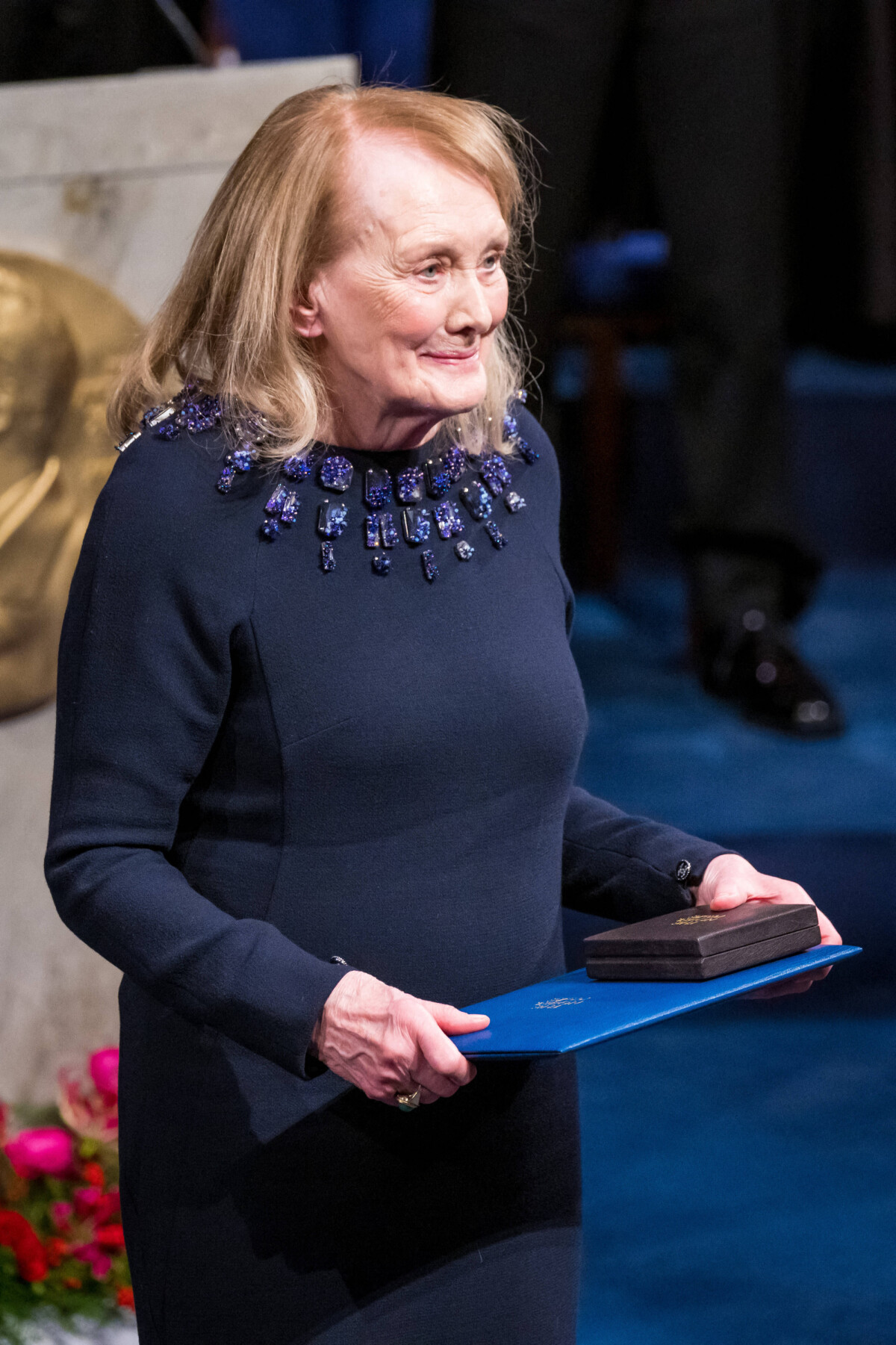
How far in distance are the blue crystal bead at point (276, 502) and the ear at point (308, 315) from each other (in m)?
0.10

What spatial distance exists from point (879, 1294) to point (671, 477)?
9.20 feet

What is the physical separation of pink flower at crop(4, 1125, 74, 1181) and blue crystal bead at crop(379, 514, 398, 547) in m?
1.01

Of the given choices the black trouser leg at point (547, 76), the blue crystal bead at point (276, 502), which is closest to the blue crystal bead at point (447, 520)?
the blue crystal bead at point (276, 502)

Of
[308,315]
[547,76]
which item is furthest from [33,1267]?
[547,76]

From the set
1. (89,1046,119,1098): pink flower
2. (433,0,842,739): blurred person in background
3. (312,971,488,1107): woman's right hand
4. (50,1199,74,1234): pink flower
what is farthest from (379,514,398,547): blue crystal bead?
(433,0,842,739): blurred person in background

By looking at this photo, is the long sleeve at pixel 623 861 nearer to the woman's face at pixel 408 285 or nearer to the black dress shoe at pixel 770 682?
the woman's face at pixel 408 285

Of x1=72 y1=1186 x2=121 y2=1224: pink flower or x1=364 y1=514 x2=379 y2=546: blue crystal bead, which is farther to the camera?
x1=72 y1=1186 x2=121 y2=1224: pink flower

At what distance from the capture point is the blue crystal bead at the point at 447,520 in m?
1.01

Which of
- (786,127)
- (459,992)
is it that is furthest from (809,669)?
(459,992)

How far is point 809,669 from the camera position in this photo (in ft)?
8.23

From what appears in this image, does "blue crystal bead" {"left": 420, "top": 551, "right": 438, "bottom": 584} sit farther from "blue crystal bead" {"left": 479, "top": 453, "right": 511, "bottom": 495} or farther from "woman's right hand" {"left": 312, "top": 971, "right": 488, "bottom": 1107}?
"woman's right hand" {"left": 312, "top": 971, "right": 488, "bottom": 1107}

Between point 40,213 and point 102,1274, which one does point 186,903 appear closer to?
point 102,1274

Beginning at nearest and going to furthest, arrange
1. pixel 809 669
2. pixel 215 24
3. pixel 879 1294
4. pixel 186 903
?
pixel 186 903 → pixel 879 1294 → pixel 809 669 → pixel 215 24

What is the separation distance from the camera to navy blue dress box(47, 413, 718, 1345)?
929mm
